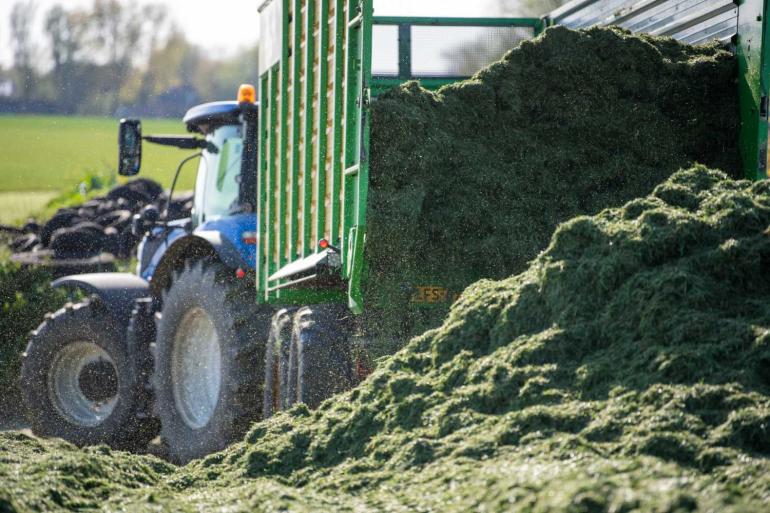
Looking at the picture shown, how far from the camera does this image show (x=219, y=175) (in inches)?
315

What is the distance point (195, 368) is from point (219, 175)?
4.52 ft

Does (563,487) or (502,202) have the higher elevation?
(502,202)

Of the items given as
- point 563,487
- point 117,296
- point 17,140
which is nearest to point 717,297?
point 563,487

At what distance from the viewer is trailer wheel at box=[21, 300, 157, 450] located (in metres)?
8.30

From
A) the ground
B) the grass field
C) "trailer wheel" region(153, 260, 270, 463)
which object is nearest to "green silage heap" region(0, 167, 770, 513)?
"trailer wheel" region(153, 260, 270, 463)

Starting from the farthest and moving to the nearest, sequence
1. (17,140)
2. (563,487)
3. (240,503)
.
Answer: (17,140) < (240,503) < (563,487)

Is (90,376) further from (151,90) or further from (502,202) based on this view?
(151,90)

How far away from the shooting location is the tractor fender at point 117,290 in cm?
849

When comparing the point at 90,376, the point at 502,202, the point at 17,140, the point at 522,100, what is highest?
the point at 17,140

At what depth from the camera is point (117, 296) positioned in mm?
8555

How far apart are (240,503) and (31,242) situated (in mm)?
9689

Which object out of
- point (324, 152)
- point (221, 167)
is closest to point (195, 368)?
point (221, 167)

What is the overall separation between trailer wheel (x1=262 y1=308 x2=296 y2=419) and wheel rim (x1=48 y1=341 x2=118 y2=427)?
2268mm

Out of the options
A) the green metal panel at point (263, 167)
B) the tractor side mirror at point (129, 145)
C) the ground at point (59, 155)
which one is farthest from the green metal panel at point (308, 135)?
the ground at point (59, 155)
